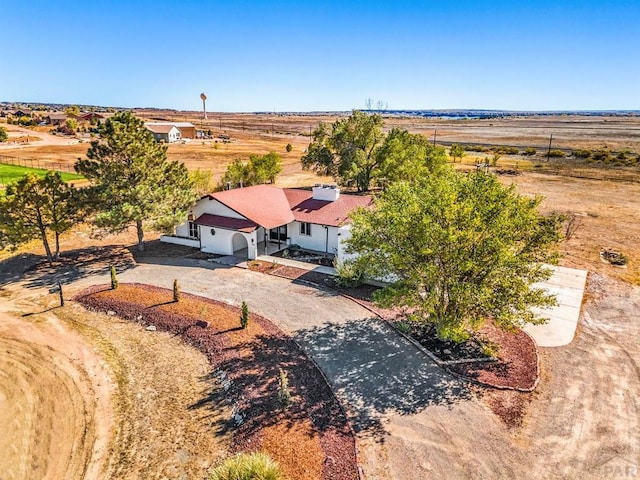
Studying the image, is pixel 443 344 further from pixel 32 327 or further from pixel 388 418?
pixel 32 327

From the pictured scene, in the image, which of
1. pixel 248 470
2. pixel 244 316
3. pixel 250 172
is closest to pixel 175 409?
pixel 248 470

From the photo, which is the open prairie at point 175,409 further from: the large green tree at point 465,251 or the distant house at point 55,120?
the distant house at point 55,120

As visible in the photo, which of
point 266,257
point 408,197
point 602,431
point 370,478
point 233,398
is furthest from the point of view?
point 266,257

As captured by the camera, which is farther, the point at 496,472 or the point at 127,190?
the point at 127,190

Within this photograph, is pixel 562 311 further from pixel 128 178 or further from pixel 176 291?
pixel 128 178

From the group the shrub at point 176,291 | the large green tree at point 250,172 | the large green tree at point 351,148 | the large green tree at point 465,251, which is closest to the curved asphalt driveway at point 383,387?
the shrub at point 176,291

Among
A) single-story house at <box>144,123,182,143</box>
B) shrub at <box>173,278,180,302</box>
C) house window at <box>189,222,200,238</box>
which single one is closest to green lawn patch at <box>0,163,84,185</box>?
house window at <box>189,222,200,238</box>

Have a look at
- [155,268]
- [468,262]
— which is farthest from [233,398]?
[155,268]
